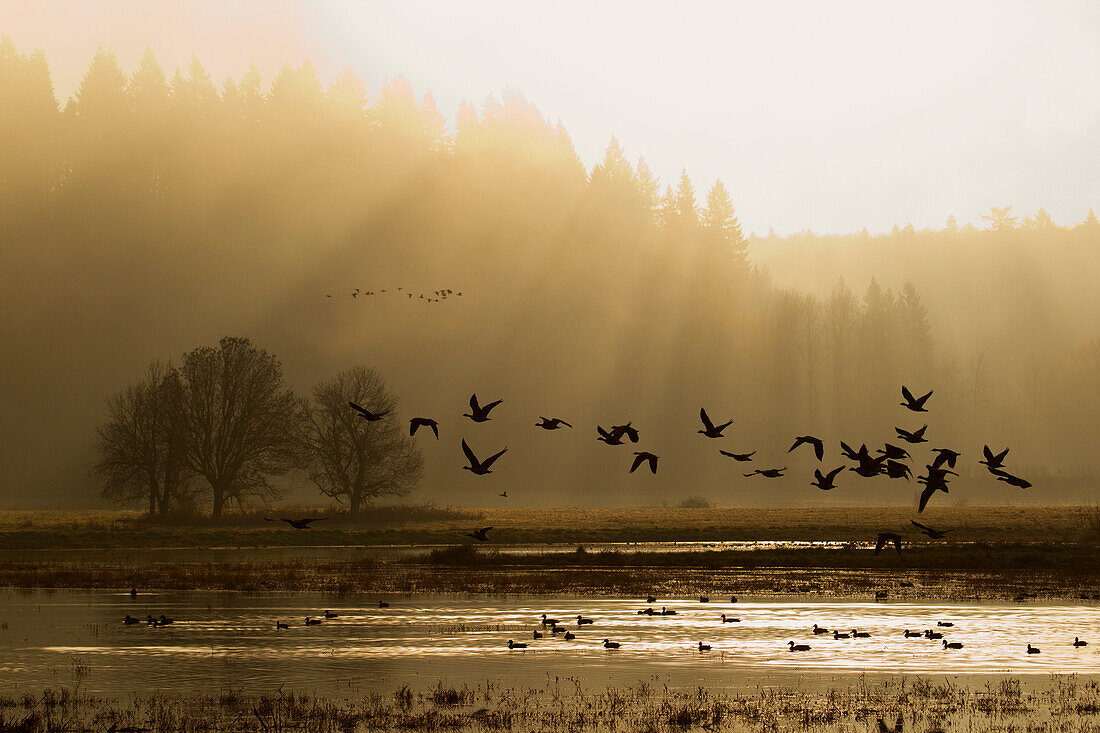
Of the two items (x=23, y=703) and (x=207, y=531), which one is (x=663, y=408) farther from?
(x=23, y=703)

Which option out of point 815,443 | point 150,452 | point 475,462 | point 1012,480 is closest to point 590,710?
point 475,462

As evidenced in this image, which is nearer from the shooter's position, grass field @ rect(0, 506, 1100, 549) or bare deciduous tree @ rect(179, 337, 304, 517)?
grass field @ rect(0, 506, 1100, 549)

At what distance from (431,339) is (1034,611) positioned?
11418 centimetres

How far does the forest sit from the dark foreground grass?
97.1 meters

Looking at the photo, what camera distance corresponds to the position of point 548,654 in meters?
29.7

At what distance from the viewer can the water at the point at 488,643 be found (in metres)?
26.7

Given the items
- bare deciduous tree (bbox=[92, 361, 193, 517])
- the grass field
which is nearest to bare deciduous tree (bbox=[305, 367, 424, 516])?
the grass field

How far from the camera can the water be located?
2672 cm

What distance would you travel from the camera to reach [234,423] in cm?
9181

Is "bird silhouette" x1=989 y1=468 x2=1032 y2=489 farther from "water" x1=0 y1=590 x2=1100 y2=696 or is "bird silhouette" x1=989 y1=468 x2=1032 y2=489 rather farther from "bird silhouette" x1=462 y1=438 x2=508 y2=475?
"bird silhouette" x1=462 y1=438 x2=508 y2=475

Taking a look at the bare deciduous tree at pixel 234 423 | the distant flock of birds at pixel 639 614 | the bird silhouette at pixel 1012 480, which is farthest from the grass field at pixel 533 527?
the bird silhouette at pixel 1012 480

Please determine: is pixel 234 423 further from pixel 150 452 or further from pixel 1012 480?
pixel 1012 480

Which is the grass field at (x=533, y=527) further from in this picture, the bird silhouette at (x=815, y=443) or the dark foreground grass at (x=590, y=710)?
the dark foreground grass at (x=590, y=710)

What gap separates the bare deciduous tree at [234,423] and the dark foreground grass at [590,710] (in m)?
66.9
